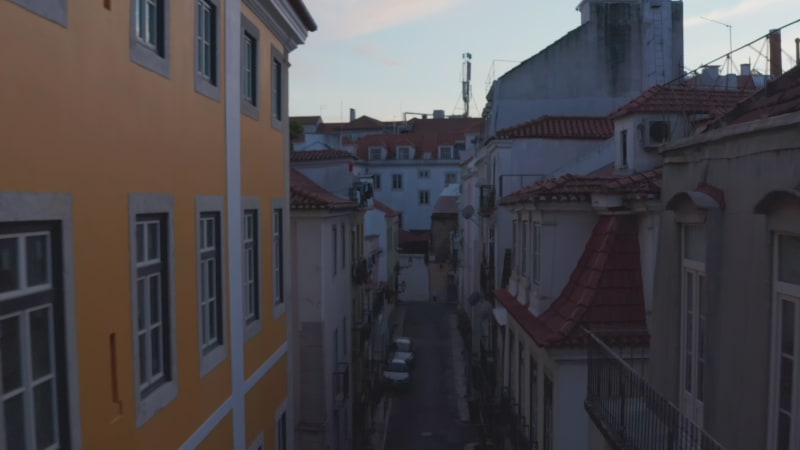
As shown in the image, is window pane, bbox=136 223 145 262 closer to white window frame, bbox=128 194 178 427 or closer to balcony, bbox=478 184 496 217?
white window frame, bbox=128 194 178 427

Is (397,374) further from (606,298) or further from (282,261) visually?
(282,261)

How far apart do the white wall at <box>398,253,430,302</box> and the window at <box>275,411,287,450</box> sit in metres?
44.5

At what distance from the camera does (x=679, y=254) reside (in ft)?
24.0

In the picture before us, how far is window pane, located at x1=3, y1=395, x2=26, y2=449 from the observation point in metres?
4.70

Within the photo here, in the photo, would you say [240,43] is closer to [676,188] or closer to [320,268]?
[676,188]

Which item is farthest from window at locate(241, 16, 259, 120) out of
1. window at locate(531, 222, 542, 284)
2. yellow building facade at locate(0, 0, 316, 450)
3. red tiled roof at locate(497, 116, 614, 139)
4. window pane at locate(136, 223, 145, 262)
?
red tiled roof at locate(497, 116, 614, 139)

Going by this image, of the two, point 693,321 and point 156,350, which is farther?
point 156,350

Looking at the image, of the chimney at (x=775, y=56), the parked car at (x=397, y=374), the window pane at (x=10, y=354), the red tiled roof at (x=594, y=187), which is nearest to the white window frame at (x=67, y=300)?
the window pane at (x=10, y=354)

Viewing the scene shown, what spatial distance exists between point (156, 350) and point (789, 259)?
5.39 metres

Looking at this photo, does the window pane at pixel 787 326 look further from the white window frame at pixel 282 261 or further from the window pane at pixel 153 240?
the white window frame at pixel 282 261

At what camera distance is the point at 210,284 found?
898cm

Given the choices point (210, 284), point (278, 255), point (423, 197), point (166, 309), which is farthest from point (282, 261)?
point (423, 197)

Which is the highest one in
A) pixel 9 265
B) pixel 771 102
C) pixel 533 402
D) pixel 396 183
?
pixel 396 183

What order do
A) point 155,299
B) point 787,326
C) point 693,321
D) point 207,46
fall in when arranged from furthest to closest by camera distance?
point 207,46 < point 155,299 < point 693,321 < point 787,326
